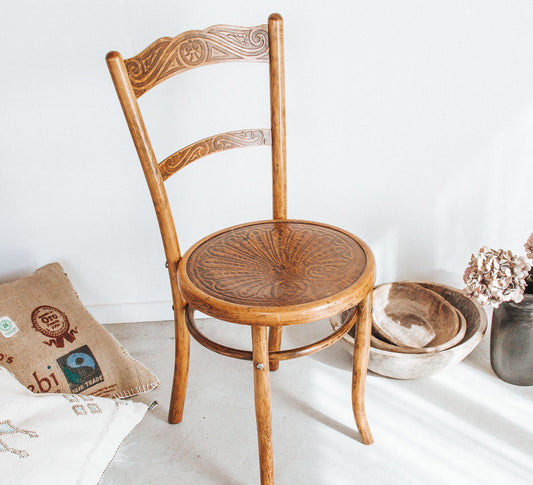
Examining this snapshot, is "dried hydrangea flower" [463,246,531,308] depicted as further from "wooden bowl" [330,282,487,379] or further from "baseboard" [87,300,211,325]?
"baseboard" [87,300,211,325]

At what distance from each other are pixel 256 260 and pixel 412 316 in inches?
27.1

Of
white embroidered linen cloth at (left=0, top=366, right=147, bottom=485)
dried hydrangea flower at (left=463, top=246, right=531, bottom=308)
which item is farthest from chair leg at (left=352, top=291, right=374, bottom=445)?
white embroidered linen cloth at (left=0, top=366, right=147, bottom=485)

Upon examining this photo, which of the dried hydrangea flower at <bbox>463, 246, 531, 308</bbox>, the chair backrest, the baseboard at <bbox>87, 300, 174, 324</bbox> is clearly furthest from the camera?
the baseboard at <bbox>87, 300, 174, 324</bbox>

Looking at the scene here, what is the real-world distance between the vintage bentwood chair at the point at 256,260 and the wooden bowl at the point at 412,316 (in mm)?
370

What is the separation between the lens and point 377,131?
1.44 metres

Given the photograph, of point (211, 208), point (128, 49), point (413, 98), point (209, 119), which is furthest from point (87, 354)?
point (413, 98)

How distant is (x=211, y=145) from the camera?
3.82ft

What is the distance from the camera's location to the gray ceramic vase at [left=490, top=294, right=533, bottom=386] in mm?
1268

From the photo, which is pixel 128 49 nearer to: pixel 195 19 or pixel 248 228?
pixel 195 19

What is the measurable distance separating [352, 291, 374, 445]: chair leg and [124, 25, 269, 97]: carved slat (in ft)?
2.04

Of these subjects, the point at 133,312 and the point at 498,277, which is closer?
the point at 498,277

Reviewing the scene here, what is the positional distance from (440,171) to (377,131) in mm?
244

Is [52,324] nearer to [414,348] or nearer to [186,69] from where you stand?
[186,69]

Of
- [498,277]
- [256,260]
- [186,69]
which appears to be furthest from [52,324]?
[498,277]
